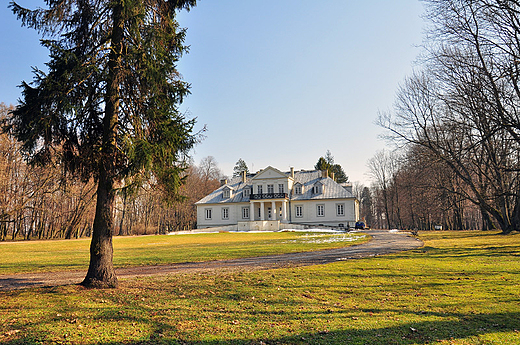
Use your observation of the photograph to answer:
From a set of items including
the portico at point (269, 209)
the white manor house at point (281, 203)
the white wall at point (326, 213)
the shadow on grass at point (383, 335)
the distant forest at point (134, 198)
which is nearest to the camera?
the shadow on grass at point (383, 335)

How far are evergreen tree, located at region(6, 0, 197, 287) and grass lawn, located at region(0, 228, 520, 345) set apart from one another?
5.80ft

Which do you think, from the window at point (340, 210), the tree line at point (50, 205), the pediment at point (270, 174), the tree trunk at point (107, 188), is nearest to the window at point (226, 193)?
the pediment at point (270, 174)

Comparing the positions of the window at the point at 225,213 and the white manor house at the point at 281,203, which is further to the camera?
Result: the window at the point at 225,213

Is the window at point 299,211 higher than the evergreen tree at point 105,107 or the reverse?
the reverse

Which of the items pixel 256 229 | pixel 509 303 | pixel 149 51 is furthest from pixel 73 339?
pixel 256 229

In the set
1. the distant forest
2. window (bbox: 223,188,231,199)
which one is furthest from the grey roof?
the distant forest

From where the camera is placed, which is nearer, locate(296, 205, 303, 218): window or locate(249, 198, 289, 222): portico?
locate(249, 198, 289, 222): portico

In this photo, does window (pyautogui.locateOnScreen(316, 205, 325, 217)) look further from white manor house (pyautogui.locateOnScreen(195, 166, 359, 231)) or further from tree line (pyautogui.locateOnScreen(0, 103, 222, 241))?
tree line (pyautogui.locateOnScreen(0, 103, 222, 241))

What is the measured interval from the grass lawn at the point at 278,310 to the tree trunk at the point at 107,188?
0.55 meters

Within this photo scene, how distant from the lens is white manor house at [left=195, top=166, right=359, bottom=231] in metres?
53.0

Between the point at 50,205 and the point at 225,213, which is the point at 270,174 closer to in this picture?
the point at 225,213

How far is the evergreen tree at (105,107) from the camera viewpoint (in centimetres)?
809

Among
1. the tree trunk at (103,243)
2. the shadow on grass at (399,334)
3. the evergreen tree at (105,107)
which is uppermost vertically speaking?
the evergreen tree at (105,107)

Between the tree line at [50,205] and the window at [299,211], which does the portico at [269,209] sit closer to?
the window at [299,211]
